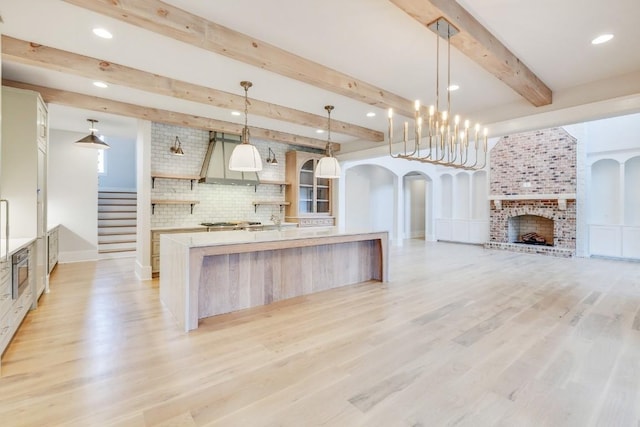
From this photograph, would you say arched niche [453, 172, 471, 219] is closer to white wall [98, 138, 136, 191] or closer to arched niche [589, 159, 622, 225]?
arched niche [589, 159, 622, 225]

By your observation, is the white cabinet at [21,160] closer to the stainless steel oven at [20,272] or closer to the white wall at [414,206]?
the stainless steel oven at [20,272]

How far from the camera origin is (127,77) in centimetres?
347

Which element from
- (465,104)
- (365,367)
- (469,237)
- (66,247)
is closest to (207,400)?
(365,367)

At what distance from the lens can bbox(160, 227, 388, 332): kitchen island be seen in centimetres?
301

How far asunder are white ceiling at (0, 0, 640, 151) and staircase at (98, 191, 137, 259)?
3.83 metres

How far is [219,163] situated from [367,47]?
3773 mm

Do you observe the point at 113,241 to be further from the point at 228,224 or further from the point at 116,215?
the point at 228,224

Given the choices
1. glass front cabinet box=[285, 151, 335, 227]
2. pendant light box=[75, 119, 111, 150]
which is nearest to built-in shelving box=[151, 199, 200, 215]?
pendant light box=[75, 119, 111, 150]

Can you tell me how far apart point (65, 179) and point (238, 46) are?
19.1 ft

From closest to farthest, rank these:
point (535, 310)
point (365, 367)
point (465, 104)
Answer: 1. point (365, 367)
2. point (535, 310)
3. point (465, 104)

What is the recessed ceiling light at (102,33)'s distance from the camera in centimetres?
272

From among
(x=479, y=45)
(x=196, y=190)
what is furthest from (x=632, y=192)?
(x=196, y=190)

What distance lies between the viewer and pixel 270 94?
171 inches

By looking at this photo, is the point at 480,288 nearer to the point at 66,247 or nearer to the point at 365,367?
the point at 365,367
